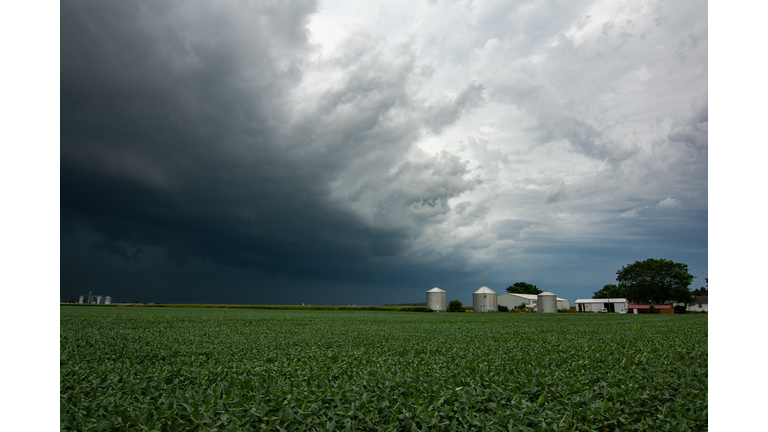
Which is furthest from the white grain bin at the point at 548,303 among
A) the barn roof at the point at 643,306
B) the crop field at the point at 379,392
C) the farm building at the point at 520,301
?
the crop field at the point at 379,392

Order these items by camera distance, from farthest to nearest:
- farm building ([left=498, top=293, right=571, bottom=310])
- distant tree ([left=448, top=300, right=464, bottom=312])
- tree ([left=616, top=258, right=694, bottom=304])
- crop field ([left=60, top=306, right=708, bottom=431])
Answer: farm building ([left=498, top=293, right=571, bottom=310]) < tree ([left=616, top=258, right=694, bottom=304]) < distant tree ([left=448, top=300, right=464, bottom=312]) < crop field ([left=60, top=306, right=708, bottom=431])

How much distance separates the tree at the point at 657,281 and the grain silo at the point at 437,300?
39.1m

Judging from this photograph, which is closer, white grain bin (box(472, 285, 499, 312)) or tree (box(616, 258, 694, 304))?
white grain bin (box(472, 285, 499, 312))

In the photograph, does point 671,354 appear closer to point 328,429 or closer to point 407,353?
point 407,353

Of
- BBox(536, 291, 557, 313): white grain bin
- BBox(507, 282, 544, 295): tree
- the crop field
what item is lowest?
BBox(507, 282, 544, 295): tree

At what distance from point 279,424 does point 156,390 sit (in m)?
2.53

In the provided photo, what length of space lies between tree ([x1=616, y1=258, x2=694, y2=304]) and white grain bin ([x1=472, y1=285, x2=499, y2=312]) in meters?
31.8

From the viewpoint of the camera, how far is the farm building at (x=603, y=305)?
74.3 m

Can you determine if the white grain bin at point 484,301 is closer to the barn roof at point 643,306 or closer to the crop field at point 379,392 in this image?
the barn roof at point 643,306

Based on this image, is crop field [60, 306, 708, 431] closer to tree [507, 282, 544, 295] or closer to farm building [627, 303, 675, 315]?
farm building [627, 303, 675, 315]

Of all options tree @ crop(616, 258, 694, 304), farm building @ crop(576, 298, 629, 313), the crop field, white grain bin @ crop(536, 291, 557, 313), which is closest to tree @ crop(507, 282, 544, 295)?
farm building @ crop(576, 298, 629, 313)

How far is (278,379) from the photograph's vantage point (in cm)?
545

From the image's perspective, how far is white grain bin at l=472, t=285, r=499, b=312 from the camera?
5803 cm
